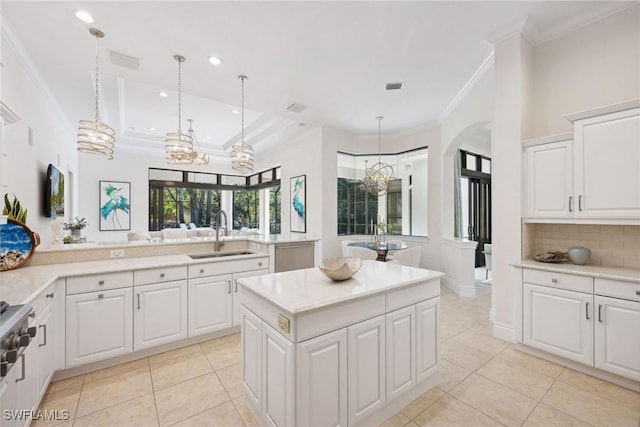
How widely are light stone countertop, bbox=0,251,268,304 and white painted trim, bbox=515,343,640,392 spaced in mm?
3218

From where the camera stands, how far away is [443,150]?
5309 mm

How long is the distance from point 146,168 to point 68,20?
6083 millimetres

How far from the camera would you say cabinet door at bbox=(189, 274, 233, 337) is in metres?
2.94

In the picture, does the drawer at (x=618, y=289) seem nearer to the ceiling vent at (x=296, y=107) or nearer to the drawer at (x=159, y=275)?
the drawer at (x=159, y=275)

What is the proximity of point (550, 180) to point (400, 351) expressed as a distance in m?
2.33

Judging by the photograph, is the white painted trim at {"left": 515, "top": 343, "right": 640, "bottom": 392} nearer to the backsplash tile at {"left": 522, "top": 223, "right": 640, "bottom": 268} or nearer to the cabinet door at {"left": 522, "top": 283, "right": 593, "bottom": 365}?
the cabinet door at {"left": 522, "top": 283, "right": 593, "bottom": 365}

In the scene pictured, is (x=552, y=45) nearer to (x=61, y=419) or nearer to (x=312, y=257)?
(x=312, y=257)

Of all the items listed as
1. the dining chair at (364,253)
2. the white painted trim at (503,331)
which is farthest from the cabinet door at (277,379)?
the dining chair at (364,253)

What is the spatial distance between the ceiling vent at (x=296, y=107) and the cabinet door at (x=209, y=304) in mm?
3039

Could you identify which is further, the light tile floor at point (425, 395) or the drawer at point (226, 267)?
the drawer at point (226, 267)

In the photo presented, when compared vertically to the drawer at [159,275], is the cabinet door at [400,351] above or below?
below

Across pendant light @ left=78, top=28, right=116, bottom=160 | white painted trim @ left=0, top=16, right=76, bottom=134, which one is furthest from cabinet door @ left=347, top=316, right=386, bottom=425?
white painted trim @ left=0, top=16, right=76, bottom=134

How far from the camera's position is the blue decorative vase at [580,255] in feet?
8.57

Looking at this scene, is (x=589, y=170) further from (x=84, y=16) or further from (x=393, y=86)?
(x=84, y=16)
